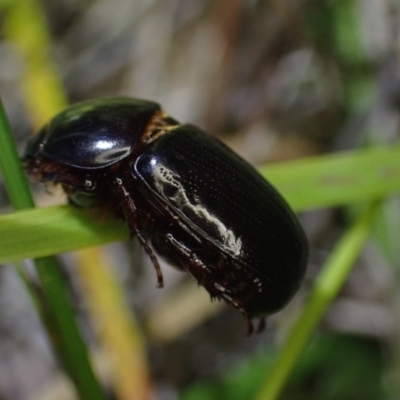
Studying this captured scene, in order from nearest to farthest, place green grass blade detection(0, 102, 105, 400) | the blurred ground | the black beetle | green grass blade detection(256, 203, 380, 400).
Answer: green grass blade detection(0, 102, 105, 400)
the black beetle
green grass blade detection(256, 203, 380, 400)
the blurred ground

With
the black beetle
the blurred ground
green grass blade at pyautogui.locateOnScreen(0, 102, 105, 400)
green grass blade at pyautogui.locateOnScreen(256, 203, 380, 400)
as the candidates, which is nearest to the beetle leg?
the black beetle

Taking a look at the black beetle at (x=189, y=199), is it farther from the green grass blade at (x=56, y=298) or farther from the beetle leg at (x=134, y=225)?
the green grass blade at (x=56, y=298)

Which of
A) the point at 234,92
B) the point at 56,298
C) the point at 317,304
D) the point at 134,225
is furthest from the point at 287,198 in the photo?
the point at 234,92

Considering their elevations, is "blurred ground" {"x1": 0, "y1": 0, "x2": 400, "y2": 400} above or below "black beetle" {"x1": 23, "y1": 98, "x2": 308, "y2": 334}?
below

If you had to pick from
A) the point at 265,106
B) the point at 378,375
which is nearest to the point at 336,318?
the point at 378,375

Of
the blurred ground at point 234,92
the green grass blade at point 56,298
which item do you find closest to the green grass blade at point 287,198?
the green grass blade at point 56,298

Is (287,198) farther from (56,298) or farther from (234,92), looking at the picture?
(234,92)

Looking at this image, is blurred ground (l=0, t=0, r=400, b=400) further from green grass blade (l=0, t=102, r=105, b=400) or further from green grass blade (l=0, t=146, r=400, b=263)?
green grass blade (l=0, t=102, r=105, b=400)
